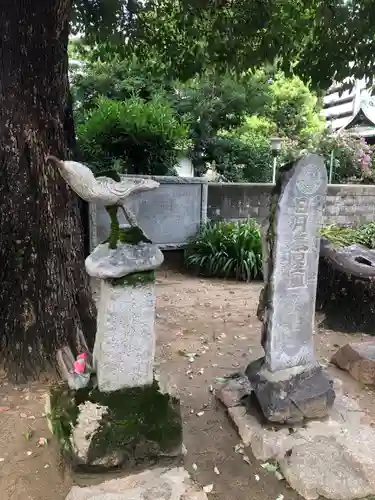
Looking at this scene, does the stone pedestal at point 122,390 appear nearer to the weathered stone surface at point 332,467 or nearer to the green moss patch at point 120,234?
the green moss patch at point 120,234

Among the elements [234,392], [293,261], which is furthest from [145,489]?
[293,261]

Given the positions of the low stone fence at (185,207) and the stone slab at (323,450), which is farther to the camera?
the low stone fence at (185,207)

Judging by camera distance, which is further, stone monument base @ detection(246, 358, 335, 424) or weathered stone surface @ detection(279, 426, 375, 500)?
stone monument base @ detection(246, 358, 335, 424)

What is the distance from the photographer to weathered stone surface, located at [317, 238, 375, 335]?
5.26 m

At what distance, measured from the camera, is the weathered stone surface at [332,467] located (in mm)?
2658

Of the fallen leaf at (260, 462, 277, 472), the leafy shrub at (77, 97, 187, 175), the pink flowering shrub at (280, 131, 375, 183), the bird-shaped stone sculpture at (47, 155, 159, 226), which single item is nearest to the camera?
the bird-shaped stone sculpture at (47, 155, 159, 226)

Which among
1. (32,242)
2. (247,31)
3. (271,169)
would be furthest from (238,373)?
(271,169)

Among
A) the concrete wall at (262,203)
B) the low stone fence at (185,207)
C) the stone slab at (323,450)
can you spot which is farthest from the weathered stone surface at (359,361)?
the concrete wall at (262,203)

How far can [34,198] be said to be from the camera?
12.2ft

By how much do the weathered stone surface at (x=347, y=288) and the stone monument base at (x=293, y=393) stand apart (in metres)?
2.20

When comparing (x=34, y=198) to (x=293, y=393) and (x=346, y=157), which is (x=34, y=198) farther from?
(x=346, y=157)

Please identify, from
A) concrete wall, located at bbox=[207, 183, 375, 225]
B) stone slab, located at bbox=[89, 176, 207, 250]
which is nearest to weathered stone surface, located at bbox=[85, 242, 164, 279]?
stone slab, located at bbox=[89, 176, 207, 250]

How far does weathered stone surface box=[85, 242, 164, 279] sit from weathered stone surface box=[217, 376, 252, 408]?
1539 millimetres

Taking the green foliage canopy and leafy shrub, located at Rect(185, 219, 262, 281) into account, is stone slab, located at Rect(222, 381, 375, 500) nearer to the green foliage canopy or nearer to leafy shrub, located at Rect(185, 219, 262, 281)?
the green foliage canopy
